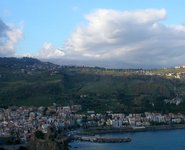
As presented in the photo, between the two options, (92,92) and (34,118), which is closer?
(34,118)

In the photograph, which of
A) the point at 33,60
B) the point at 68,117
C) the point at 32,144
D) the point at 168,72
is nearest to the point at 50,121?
the point at 68,117

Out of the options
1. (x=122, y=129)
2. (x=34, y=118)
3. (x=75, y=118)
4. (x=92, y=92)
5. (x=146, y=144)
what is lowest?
(x=122, y=129)

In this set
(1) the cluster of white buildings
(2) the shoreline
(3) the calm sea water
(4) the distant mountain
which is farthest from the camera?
(4) the distant mountain

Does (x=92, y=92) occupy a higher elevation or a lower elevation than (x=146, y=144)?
higher

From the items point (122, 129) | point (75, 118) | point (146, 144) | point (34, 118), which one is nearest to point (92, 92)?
point (75, 118)

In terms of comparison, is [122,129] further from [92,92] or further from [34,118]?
[92,92]

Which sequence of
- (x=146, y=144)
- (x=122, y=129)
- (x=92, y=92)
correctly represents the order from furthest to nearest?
(x=92, y=92), (x=122, y=129), (x=146, y=144)

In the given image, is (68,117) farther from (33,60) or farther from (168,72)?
(33,60)

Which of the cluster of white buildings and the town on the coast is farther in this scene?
the town on the coast

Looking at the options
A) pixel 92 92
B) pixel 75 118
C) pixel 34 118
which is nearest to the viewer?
pixel 34 118

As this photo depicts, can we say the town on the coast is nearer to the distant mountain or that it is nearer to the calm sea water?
the distant mountain

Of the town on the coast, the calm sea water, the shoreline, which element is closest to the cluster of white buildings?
the town on the coast
